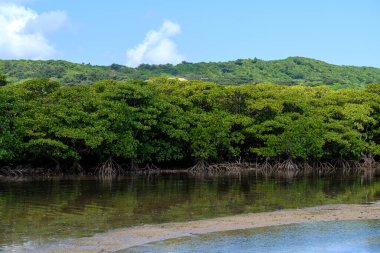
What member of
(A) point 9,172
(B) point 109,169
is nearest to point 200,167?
(B) point 109,169

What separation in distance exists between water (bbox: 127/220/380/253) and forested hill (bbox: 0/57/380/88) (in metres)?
69.5

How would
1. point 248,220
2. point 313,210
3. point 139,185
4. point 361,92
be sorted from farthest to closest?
point 361,92 < point 139,185 < point 313,210 < point 248,220

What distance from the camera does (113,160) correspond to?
1710 inches

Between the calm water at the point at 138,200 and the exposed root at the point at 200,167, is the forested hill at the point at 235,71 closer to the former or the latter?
the exposed root at the point at 200,167

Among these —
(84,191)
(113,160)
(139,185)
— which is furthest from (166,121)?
(84,191)

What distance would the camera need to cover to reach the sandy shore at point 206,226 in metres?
16.2

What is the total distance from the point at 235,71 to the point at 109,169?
72.7m

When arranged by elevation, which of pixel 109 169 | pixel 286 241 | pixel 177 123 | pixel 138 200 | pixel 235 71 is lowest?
pixel 286 241

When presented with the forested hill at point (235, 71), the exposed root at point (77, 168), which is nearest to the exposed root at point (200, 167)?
the exposed root at point (77, 168)

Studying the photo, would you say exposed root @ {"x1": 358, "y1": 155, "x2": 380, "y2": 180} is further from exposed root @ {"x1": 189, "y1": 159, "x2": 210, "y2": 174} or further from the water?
the water

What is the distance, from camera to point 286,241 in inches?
675

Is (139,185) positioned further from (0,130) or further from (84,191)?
(0,130)

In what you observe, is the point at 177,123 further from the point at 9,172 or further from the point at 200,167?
the point at 9,172

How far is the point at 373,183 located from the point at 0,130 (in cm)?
2685
